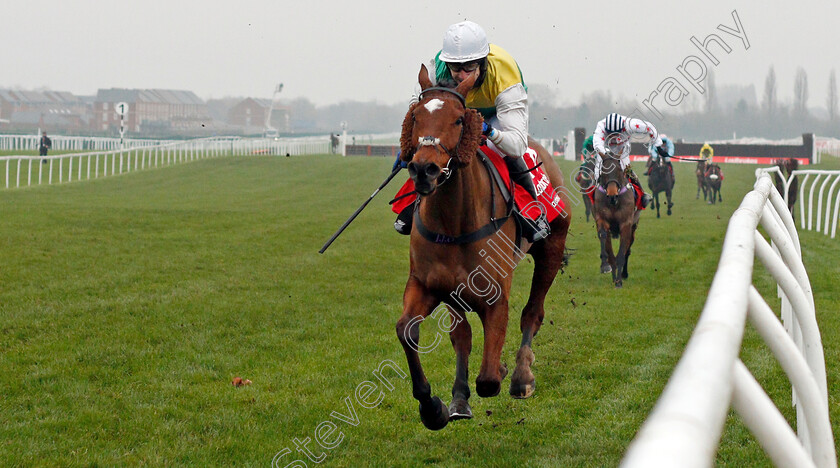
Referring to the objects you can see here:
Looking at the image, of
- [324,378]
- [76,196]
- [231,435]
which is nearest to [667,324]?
[324,378]

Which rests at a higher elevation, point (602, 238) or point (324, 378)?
point (602, 238)

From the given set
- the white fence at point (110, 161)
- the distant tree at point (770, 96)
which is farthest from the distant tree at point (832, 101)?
the white fence at point (110, 161)

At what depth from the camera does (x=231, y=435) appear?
466cm

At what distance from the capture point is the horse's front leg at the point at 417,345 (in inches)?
170

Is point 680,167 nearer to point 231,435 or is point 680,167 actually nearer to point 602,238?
point 602,238

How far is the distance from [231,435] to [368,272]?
6.37 metres

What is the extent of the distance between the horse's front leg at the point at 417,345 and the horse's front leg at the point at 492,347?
0.24 m

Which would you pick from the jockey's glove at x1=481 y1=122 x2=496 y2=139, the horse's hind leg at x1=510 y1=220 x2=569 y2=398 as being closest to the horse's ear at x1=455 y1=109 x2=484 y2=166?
the jockey's glove at x1=481 y1=122 x2=496 y2=139

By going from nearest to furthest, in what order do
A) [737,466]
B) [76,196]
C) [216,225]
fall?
[737,466] → [216,225] → [76,196]

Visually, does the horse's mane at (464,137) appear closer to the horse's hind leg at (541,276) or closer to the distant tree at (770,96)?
the horse's hind leg at (541,276)

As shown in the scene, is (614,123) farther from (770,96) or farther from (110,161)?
(770,96)

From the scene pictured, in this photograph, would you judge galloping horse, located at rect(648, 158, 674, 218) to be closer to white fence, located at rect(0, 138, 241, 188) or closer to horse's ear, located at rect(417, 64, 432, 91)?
white fence, located at rect(0, 138, 241, 188)

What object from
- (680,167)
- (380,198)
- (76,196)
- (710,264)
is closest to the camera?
(710,264)

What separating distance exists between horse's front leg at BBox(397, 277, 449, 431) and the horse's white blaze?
97cm
